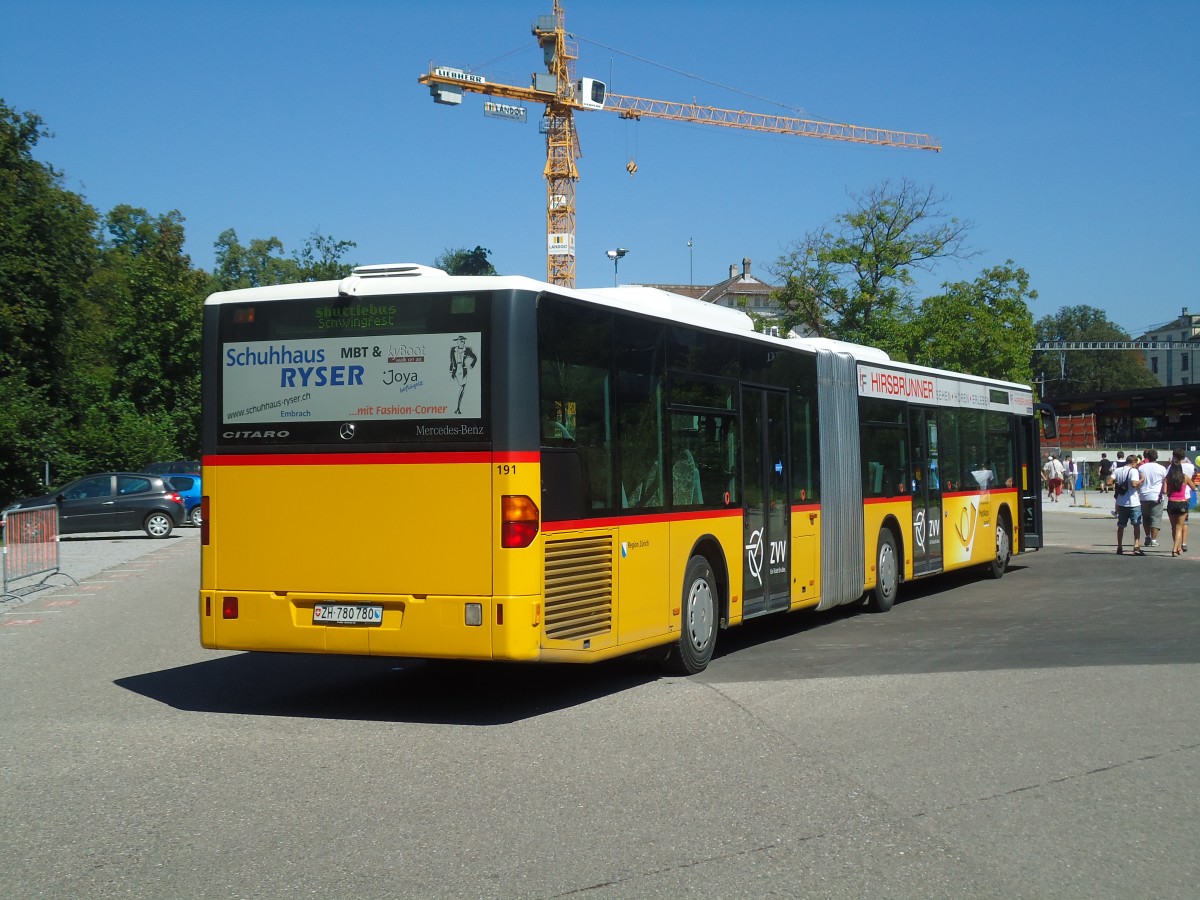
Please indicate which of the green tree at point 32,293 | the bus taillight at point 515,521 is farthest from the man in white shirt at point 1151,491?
the green tree at point 32,293

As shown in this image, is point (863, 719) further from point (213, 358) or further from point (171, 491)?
point (171, 491)

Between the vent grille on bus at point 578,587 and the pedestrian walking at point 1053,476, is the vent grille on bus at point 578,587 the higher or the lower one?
the lower one

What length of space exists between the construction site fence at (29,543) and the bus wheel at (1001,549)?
1451cm

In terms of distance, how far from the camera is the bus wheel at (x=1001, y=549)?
20.1m

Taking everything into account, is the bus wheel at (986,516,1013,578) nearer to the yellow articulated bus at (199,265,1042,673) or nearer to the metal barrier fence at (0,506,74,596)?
the yellow articulated bus at (199,265,1042,673)

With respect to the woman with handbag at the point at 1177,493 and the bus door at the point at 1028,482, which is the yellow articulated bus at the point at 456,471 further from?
the woman with handbag at the point at 1177,493

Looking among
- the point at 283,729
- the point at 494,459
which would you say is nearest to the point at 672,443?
the point at 494,459

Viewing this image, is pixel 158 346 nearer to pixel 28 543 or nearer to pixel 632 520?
pixel 28 543

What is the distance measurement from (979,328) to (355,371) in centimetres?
4620

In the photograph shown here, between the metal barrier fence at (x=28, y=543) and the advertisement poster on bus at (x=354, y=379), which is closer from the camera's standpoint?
the advertisement poster on bus at (x=354, y=379)

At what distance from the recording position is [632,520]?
9.59 metres

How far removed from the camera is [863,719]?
8633mm

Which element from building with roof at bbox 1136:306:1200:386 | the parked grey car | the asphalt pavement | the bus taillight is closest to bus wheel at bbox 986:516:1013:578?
the asphalt pavement

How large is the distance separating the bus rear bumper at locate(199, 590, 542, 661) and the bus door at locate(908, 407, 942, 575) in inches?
369
